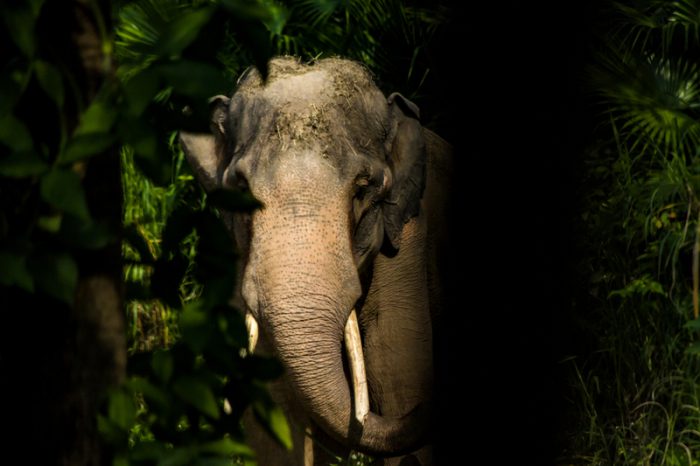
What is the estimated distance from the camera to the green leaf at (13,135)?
1.45 meters

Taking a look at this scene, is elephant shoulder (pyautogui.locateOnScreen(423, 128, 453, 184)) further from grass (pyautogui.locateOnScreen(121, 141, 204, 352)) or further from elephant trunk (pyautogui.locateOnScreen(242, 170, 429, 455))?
grass (pyautogui.locateOnScreen(121, 141, 204, 352))

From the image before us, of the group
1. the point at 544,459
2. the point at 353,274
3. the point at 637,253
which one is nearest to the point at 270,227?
the point at 353,274

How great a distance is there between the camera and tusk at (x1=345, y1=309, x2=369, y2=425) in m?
4.82

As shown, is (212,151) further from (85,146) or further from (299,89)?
(85,146)

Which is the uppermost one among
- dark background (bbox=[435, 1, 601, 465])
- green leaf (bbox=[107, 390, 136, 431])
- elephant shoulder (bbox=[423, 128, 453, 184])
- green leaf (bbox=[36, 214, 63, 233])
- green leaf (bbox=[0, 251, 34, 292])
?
green leaf (bbox=[36, 214, 63, 233])

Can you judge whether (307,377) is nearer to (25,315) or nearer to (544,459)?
(544,459)

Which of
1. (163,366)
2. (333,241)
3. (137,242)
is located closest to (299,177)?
(333,241)

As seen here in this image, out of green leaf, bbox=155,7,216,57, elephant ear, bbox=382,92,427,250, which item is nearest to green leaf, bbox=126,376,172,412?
green leaf, bbox=155,7,216,57

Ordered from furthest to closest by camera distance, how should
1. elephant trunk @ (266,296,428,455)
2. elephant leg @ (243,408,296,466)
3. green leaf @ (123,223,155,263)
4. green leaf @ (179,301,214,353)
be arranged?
elephant leg @ (243,408,296,466)
elephant trunk @ (266,296,428,455)
green leaf @ (123,223,155,263)
green leaf @ (179,301,214,353)

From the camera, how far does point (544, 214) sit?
3.02 metres

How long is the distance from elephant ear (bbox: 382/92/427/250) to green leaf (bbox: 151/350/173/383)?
11.8 ft

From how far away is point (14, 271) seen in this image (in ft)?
4.77

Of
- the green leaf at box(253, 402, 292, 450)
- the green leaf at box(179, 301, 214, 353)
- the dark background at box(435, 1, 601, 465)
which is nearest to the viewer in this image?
the green leaf at box(179, 301, 214, 353)

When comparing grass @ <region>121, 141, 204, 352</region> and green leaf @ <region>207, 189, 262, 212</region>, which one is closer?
green leaf @ <region>207, 189, 262, 212</region>
